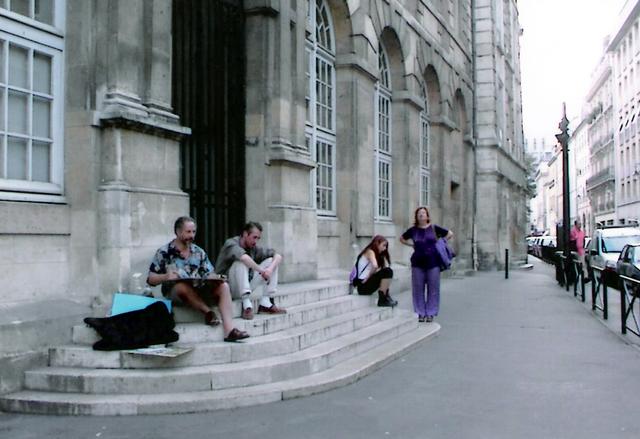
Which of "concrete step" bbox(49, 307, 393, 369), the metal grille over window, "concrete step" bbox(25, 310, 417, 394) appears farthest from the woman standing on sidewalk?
the metal grille over window

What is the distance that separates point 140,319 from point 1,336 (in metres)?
1.16

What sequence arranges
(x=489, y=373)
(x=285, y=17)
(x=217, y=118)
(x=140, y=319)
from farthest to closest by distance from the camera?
(x=285, y=17) → (x=217, y=118) → (x=489, y=373) → (x=140, y=319)

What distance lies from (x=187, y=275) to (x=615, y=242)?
19.7m

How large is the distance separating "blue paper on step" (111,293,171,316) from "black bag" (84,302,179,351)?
0.38 feet

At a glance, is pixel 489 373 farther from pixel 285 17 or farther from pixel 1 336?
pixel 285 17

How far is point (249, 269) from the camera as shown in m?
7.85

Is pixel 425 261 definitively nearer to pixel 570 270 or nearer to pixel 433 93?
pixel 570 270

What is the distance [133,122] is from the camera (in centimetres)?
713

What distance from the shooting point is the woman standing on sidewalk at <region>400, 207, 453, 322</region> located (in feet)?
35.0

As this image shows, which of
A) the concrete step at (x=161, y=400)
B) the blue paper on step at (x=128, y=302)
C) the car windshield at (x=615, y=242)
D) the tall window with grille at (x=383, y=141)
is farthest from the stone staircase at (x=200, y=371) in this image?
the car windshield at (x=615, y=242)

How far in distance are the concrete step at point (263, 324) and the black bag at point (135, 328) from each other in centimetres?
17

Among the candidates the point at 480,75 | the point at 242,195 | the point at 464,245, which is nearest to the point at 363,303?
the point at 242,195

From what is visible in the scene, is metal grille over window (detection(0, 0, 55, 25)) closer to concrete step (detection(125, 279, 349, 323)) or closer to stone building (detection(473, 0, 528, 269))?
concrete step (detection(125, 279, 349, 323))

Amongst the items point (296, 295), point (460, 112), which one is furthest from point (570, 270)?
point (296, 295)
